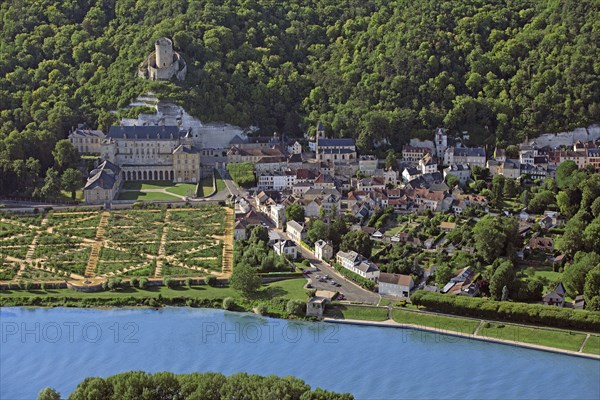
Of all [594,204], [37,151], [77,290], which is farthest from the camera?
[37,151]

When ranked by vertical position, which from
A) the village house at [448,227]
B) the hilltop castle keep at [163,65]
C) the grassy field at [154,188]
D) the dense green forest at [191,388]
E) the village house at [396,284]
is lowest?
the dense green forest at [191,388]

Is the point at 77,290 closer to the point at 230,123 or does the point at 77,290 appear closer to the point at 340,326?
the point at 340,326

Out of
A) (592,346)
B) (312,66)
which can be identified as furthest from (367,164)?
(592,346)

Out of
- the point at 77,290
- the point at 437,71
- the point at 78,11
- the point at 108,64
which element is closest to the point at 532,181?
the point at 437,71

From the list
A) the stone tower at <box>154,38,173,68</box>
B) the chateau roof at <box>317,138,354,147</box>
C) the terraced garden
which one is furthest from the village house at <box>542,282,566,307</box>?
the stone tower at <box>154,38,173,68</box>

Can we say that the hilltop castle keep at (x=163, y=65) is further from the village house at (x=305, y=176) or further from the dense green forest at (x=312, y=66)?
the village house at (x=305, y=176)

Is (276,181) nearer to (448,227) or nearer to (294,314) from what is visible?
(448,227)

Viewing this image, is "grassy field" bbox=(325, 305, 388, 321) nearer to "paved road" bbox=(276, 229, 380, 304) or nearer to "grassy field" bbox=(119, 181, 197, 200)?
"paved road" bbox=(276, 229, 380, 304)

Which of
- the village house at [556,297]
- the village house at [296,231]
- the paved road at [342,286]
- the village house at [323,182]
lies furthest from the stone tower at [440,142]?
the village house at [556,297]
